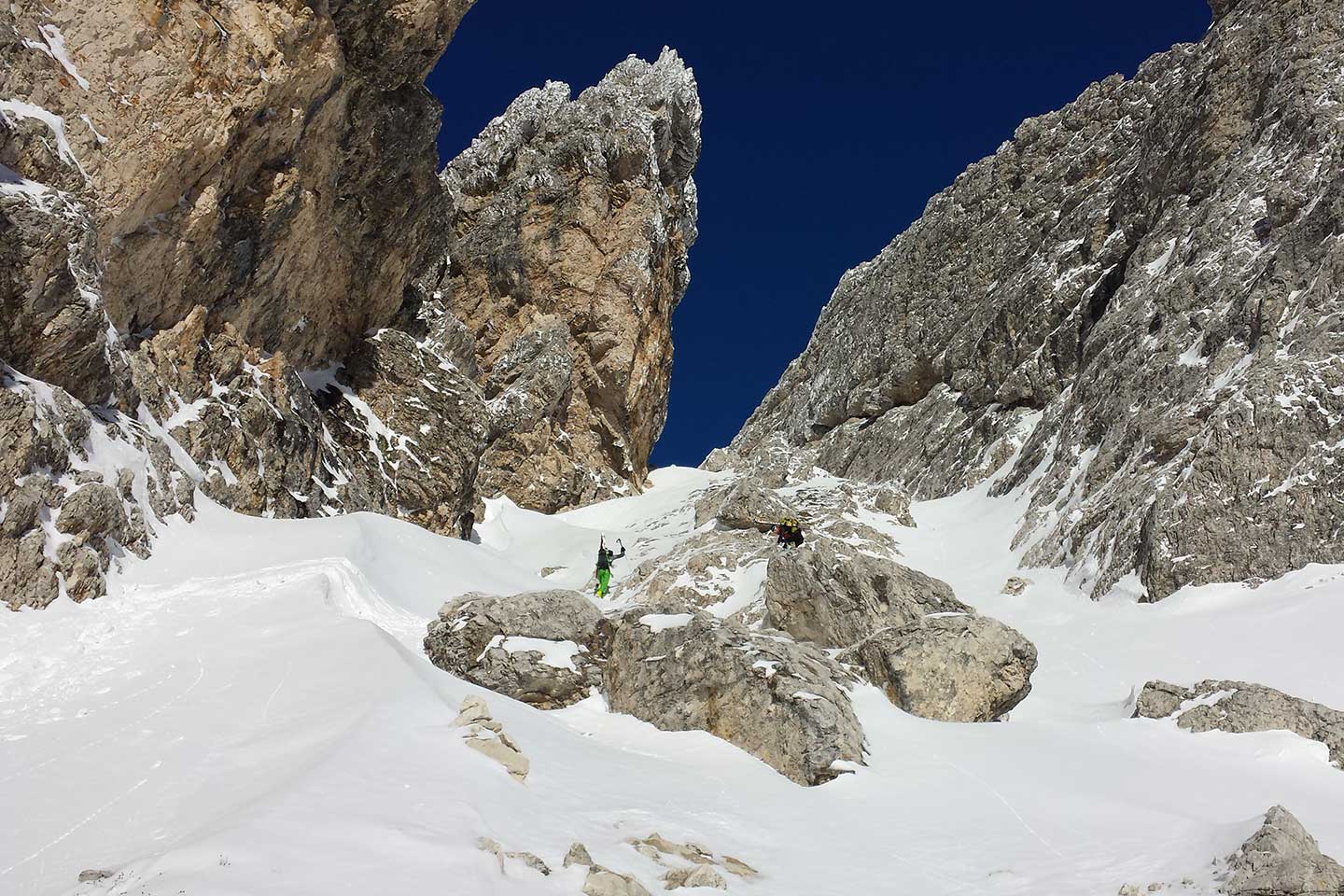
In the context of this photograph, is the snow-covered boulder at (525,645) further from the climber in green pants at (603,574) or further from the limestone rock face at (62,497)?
the climber in green pants at (603,574)

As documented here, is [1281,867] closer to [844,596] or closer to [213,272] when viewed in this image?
[844,596]

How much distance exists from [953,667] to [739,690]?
3919mm

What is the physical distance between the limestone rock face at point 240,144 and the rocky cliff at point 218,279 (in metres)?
0.06

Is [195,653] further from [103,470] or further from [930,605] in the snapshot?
[930,605]

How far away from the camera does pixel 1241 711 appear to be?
41.5 feet

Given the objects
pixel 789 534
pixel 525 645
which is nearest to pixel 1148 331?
pixel 789 534

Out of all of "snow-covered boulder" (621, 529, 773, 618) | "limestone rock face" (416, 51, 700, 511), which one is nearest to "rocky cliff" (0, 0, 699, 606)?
"limestone rock face" (416, 51, 700, 511)

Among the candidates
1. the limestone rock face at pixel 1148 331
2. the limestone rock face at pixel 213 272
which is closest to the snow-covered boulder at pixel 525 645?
the limestone rock face at pixel 213 272

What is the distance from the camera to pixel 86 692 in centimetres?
1157

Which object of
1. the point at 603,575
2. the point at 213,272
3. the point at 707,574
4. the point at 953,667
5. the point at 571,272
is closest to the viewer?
the point at 953,667

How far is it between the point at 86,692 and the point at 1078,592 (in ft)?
70.4

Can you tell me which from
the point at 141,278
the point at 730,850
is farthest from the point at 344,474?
the point at 730,850

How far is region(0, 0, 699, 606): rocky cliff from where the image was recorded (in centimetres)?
1561

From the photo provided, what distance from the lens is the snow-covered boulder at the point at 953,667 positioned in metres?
14.3
